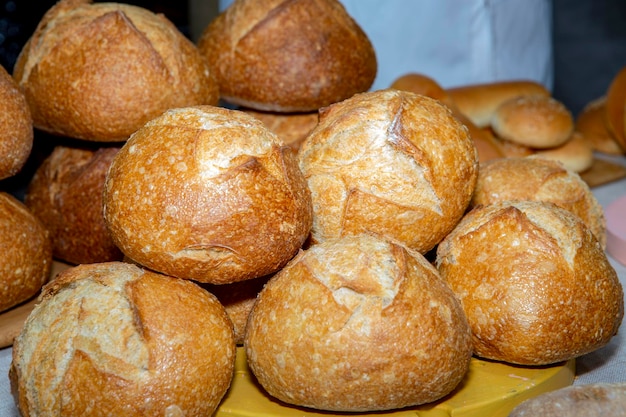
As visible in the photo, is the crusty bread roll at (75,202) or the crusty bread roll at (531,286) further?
the crusty bread roll at (75,202)

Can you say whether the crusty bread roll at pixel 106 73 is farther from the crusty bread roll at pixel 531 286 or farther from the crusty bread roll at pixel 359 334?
the crusty bread roll at pixel 531 286

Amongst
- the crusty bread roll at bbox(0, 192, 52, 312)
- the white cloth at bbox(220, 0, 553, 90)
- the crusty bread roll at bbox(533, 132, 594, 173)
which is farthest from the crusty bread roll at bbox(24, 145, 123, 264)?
the white cloth at bbox(220, 0, 553, 90)

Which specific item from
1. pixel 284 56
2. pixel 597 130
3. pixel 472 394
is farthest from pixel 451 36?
pixel 472 394

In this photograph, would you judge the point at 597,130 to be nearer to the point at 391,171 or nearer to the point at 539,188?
the point at 539,188

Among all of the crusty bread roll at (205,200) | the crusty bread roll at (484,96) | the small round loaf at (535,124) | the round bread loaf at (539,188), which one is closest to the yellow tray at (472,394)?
the crusty bread roll at (205,200)

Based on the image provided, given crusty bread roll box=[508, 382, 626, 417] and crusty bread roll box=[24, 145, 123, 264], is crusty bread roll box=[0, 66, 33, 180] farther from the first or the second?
crusty bread roll box=[508, 382, 626, 417]

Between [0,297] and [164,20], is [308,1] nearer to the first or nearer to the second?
[164,20]

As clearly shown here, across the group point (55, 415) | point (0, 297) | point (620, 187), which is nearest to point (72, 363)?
point (55, 415)
